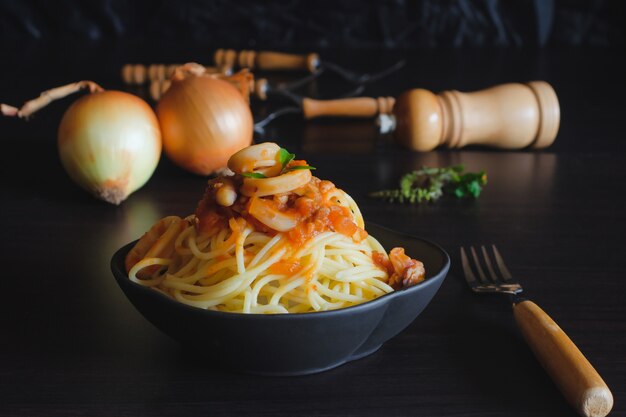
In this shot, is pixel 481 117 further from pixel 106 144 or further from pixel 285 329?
pixel 285 329

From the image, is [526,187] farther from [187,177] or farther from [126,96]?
[126,96]

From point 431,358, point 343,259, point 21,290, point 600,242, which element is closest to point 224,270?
point 343,259

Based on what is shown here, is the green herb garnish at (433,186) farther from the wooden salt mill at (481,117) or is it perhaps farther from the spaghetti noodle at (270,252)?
the spaghetti noodle at (270,252)

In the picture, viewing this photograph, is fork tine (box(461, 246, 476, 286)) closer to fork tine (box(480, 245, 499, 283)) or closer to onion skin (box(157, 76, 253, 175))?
fork tine (box(480, 245, 499, 283))

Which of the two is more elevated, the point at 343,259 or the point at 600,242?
the point at 343,259

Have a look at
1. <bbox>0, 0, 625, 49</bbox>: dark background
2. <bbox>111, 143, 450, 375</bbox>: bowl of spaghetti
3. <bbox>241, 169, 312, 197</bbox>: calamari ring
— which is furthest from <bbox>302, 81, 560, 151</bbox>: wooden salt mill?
<bbox>0, 0, 625, 49</bbox>: dark background

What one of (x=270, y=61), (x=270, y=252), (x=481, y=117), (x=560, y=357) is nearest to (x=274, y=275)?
(x=270, y=252)
